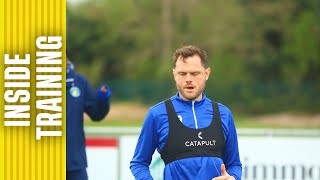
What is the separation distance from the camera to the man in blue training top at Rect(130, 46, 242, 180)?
5.97 metres

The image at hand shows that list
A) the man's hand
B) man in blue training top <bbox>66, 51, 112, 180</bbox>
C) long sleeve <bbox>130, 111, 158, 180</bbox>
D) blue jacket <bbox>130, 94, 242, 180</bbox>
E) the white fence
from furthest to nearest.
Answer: the white fence
man in blue training top <bbox>66, 51, 112, 180</bbox>
long sleeve <bbox>130, 111, 158, 180</bbox>
blue jacket <bbox>130, 94, 242, 180</bbox>
the man's hand

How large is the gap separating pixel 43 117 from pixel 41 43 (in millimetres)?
604

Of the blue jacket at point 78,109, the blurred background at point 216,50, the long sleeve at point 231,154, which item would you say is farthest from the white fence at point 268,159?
the blurred background at point 216,50

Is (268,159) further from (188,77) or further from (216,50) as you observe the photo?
(216,50)

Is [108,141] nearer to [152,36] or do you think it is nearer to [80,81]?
[80,81]

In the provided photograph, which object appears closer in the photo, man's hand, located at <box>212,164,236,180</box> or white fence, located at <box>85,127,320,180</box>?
man's hand, located at <box>212,164,236,180</box>

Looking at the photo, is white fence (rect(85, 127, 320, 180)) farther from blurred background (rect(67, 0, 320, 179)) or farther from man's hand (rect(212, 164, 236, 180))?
blurred background (rect(67, 0, 320, 179))

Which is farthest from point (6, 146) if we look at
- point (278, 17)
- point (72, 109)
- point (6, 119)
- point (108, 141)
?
point (278, 17)

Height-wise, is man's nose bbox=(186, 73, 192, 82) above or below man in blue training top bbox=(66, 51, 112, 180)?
above

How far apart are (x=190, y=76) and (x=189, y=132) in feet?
1.28

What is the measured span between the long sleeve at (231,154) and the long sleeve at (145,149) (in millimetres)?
504

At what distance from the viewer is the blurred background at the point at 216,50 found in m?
48.0

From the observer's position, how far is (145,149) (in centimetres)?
610

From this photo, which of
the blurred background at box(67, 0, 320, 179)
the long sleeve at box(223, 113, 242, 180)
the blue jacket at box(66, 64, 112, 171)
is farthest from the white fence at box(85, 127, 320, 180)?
the blurred background at box(67, 0, 320, 179)
